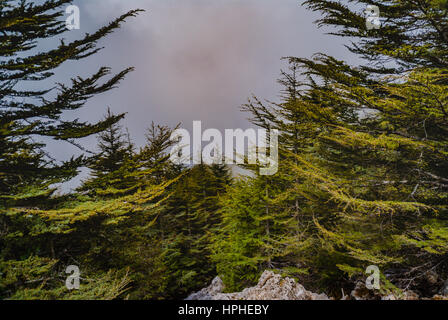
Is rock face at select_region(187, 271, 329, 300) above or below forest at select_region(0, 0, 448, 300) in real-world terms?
below

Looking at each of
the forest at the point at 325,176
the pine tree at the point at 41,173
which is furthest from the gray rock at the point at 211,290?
the pine tree at the point at 41,173

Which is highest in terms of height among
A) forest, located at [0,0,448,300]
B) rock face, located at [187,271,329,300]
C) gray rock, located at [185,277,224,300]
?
forest, located at [0,0,448,300]

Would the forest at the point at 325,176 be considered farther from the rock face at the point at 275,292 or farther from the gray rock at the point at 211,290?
the gray rock at the point at 211,290

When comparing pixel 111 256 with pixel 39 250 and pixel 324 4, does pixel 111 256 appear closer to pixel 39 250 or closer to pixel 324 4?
pixel 39 250

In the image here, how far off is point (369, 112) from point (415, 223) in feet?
13.3

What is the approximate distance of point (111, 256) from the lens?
808cm

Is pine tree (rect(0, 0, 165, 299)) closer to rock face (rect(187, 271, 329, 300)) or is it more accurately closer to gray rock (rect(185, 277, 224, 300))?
rock face (rect(187, 271, 329, 300))

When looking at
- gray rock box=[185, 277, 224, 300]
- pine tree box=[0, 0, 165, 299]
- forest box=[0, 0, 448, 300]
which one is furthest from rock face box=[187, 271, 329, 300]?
gray rock box=[185, 277, 224, 300]

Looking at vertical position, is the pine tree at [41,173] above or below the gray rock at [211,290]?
above

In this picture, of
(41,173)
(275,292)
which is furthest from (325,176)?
(41,173)

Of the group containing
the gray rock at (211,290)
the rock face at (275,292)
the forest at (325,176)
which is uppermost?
the forest at (325,176)

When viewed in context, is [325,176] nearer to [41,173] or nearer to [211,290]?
[41,173]

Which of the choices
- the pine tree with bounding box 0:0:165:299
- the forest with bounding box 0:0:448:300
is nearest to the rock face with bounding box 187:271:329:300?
the forest with bounding box 0:0:448:300

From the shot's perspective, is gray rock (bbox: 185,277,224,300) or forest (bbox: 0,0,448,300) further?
gray rock (bbox: 185,277,224,300)
